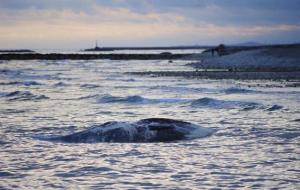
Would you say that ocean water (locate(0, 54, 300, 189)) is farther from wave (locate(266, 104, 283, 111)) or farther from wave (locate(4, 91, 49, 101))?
wave (locate(4, 91, 49, 101))

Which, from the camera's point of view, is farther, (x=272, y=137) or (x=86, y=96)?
(x=86, y=96)

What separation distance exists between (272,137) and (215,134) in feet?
4.68

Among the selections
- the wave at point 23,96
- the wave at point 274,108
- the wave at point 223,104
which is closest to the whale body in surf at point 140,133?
the wave at point 274,108

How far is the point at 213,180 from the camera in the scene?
812 centimetres

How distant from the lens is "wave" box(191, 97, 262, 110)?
18.7 meters

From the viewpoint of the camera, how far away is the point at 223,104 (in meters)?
19.7

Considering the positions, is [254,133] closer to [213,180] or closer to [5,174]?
[213,180]

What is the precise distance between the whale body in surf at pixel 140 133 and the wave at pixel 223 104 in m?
6.13

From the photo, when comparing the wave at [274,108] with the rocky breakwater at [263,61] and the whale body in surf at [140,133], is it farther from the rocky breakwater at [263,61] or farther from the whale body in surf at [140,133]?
the rocky breakwater at [263,61]

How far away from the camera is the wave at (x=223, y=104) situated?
18722 mm


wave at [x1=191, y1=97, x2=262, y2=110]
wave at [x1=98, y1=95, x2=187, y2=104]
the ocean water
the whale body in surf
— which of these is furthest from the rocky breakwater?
the whale body in surf

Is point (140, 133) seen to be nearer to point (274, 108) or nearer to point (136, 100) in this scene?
point (274, 108)

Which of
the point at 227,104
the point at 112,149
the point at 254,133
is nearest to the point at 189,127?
the point at 254,133

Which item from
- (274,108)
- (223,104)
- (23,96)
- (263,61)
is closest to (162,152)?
(274,108)
